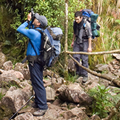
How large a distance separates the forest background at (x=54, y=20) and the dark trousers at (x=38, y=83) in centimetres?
245

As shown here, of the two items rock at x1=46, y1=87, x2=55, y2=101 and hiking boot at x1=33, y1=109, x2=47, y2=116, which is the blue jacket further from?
rock at x1=46, y1=87, x2=55, y2=101

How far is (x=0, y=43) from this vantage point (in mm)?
7707

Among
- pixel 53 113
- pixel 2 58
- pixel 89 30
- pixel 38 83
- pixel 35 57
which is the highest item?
pixel 89 30

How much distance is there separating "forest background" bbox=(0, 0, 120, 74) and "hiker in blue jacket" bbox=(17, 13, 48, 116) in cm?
248

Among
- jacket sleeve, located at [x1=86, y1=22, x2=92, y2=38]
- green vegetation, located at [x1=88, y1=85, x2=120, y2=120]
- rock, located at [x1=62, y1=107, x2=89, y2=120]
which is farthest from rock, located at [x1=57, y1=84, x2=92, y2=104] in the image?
jacket sleeve, located at [x1=86, y1=22, x2=92, y2=38]

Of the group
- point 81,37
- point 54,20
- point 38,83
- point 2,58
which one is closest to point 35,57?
point 38,83

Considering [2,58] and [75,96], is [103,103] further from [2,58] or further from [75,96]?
[2,58]

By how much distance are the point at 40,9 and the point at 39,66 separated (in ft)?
11.6

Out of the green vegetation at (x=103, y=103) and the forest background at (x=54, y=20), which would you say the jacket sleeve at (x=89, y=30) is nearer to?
the forest background at (x=54, y=20)

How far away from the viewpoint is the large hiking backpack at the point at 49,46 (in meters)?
3.36

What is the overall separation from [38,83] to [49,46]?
92 cm

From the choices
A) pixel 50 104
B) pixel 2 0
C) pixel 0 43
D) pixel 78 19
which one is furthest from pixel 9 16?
pixel 50 104

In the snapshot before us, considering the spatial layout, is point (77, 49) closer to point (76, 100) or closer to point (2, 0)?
point (76, 100)

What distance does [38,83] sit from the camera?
3.70 meters
